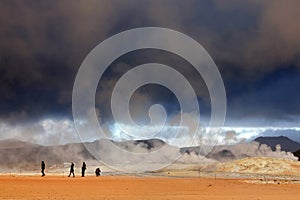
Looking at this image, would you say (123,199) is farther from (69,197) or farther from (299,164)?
(299,164)

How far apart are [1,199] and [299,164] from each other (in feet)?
293

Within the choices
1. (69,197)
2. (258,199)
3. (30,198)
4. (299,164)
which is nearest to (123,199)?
(69,197)

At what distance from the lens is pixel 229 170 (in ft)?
336

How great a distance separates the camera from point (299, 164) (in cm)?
10738

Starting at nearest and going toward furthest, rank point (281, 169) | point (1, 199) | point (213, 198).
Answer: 1. point (1, 199)
2. point (213, 198)
3. point (281, 169)

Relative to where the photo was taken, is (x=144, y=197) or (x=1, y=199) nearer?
(x=1, y=199)

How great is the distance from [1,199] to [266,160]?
8393 centimetres

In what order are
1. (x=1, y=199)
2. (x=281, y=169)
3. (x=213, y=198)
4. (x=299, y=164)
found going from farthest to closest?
(x=299, y=164) < (x=281, y=169) < (x=213, y=198) < (x=1, y=199)

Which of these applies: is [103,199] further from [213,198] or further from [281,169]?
[281,169]

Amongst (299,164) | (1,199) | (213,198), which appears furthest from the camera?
(299,164)

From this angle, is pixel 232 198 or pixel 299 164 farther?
pixel 299 164

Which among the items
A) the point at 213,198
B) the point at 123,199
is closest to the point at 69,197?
the point at 123,199

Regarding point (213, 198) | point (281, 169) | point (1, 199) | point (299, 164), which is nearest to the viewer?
point (1, 199)

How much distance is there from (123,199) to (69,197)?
4028 mm
